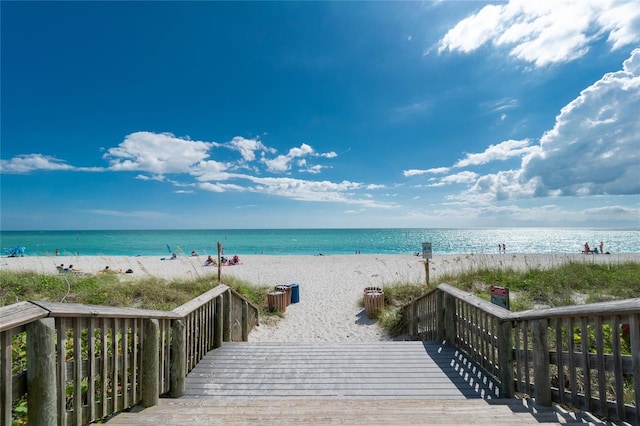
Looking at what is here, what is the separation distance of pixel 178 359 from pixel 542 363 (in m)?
3.62

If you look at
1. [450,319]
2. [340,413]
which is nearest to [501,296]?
[450,319]

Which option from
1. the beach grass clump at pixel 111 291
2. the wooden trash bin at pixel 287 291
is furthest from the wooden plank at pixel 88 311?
the wooden trash bin at pixel 287 291

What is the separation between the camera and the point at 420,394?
3359 mm

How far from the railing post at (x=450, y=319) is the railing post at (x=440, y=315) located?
59mm

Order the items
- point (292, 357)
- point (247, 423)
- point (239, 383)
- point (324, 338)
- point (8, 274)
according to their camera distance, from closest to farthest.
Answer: point (247, 423) → point (239, 383) → point (292, 357) → point (324, 338) → point (8, 274)

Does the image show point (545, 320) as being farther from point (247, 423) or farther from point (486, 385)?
point (247, 423)

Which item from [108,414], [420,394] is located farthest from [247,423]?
[420,394]

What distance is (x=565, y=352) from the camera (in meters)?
2.85

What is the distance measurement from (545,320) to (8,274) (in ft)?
49.2

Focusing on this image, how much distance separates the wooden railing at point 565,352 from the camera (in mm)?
2340

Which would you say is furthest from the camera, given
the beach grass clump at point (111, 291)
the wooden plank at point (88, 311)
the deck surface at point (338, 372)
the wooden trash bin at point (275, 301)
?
the wooden trash bin at point (275, 301)

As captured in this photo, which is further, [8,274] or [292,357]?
[8,274]

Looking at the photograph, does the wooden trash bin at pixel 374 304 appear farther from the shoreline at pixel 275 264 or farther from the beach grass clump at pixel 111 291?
the shoreline at pixel 275 264

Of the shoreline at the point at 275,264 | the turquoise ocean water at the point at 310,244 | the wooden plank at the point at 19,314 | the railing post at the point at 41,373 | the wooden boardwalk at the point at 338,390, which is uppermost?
the wooden plank at the point at 19,314
